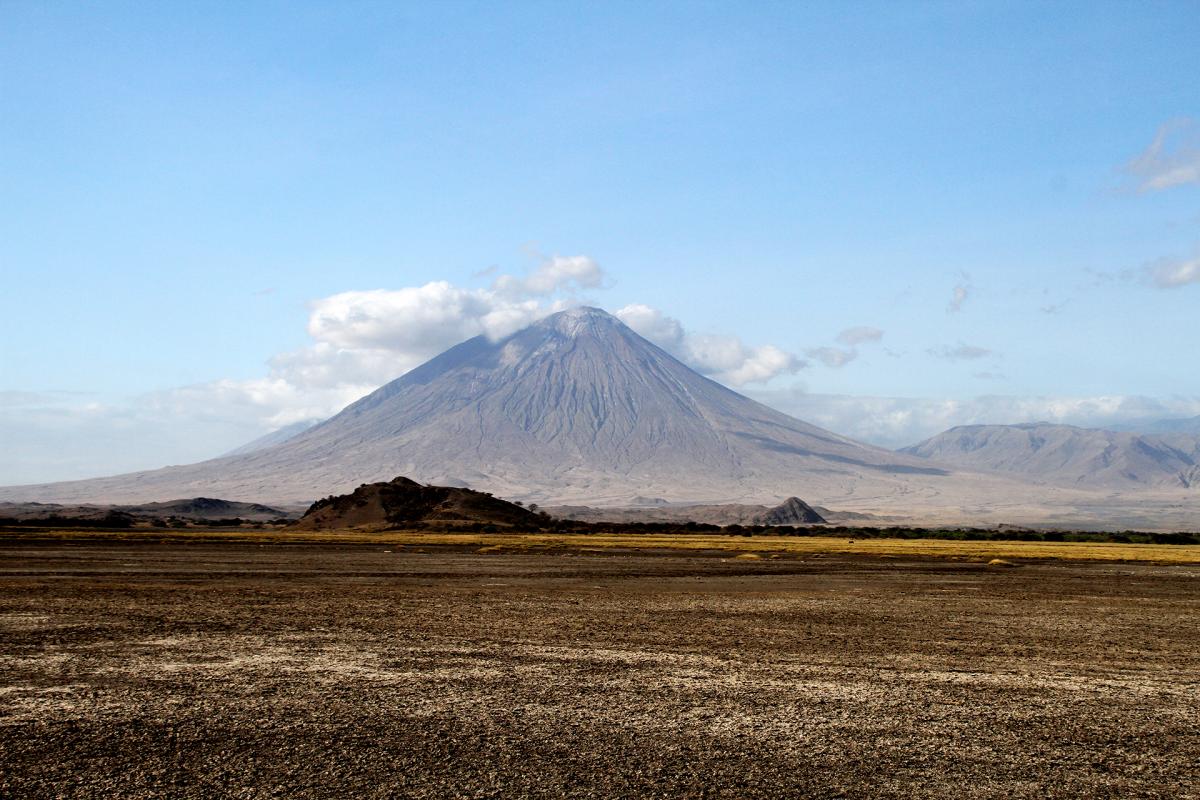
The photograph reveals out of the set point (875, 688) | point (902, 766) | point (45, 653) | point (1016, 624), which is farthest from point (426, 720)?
point (1016, 624)

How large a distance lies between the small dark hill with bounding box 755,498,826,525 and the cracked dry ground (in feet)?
439

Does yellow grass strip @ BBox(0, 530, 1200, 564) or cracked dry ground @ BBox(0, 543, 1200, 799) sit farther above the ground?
cracked dry ground @ BBox(0, 543, 1200, 799)

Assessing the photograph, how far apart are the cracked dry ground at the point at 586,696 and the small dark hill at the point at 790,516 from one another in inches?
5264

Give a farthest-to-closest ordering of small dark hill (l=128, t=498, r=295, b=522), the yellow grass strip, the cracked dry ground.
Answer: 1. small dark hill (l=128, t=498, r=295, b=522)
2. the yellow grass strip
3. the cracked dry ground

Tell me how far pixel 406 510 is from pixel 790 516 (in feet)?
255

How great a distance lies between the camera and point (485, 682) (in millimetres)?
12805

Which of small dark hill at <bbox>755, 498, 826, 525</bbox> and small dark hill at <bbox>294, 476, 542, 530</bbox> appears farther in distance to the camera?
small dark hill at <bbox>755, 498, 826, 525</bbox>

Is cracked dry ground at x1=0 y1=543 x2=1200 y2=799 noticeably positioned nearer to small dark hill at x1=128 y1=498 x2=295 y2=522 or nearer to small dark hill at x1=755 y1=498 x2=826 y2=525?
small dark hill at x1=755 y1=498 x2=826 y2=525

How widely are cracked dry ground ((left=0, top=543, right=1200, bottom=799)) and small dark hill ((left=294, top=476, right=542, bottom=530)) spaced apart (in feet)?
252

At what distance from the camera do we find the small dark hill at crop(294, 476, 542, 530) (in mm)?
100500

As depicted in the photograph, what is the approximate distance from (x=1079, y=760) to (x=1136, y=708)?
9.65 feet

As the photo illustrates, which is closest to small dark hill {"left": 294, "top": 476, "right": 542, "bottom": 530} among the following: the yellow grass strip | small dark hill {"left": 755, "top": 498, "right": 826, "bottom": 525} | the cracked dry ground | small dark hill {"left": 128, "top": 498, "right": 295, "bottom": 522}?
the yellow grass strip

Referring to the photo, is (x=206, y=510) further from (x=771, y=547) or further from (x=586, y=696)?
(x=586, y=696)

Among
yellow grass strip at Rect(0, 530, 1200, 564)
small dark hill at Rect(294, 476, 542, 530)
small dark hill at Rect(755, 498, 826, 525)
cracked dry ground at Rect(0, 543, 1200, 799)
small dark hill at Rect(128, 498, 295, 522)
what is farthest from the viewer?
small dark hill at Rect(128, 498, 295, 522)
